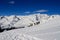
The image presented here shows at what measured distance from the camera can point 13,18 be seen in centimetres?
1126

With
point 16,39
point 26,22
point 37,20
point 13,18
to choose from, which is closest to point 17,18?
point 13,18

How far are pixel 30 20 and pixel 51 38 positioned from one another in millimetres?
6324

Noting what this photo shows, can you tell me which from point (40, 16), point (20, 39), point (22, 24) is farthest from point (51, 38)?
point (40, 16)

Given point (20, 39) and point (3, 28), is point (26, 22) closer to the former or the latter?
point (3, 28)

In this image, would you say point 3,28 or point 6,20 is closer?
point 3,28

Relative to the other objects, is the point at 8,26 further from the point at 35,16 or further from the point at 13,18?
the point at 35,16

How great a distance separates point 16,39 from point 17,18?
245 inches

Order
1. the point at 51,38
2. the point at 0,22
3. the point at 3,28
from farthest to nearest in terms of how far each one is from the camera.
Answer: the point at 0,22 → the point at 3,28 → the point at 51,38

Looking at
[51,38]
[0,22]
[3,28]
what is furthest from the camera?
[0,22]

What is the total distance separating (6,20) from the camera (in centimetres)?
1099

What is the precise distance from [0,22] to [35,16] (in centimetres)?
311

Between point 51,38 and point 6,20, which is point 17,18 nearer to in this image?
point 6,20

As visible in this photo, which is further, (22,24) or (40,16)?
(40,16)

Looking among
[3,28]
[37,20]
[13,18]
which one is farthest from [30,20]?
A: [3,28]
